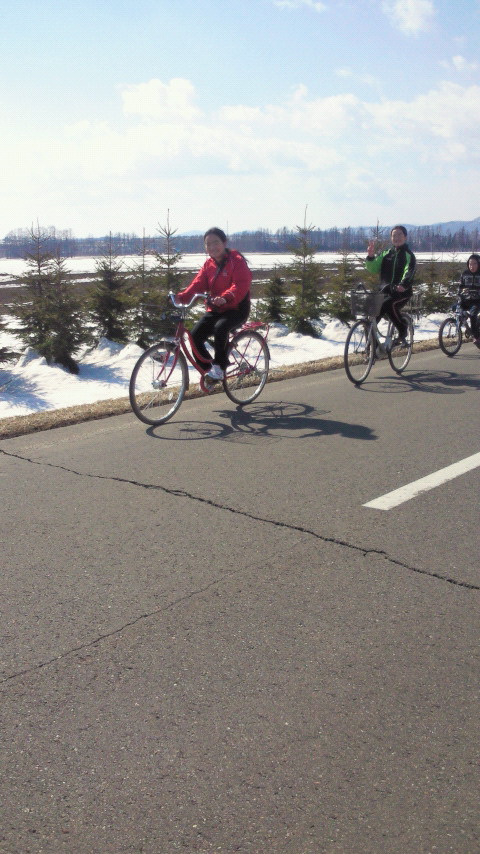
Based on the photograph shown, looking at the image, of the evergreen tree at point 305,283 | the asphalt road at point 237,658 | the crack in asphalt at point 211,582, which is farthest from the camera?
the evergreen tree at point 305,283

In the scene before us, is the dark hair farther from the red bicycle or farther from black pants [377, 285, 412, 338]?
black pants [377, 285, 412, 338]

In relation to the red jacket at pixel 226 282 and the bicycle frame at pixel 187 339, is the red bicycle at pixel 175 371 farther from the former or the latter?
the red jacket at pixel 226 282

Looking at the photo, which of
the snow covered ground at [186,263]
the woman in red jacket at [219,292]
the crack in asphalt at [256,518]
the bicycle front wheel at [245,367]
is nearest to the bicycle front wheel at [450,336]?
the snow covered ground at [186,263]

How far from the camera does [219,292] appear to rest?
7.86 meters

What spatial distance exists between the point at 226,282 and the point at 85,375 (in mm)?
6291

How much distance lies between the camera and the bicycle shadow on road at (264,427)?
693 centimetres

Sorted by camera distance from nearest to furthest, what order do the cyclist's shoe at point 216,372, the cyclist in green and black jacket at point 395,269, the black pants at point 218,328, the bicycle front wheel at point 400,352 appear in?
1. the black pants at point 218,328
2. the cyclist's shoe at point 216,372
3. the cyclist in green and black jacket at point 395,269
4. the bicycle front wheel at point 400,352

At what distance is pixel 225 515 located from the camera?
4770mm

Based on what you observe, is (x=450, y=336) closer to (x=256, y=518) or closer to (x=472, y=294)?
(x=472, y=294)

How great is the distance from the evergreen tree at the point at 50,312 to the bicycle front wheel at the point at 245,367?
20.5 ft

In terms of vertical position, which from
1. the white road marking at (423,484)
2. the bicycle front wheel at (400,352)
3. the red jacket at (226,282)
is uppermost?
the red jacket at (226,282)

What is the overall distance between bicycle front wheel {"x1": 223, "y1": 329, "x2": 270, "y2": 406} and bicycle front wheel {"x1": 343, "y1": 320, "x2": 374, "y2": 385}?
59.9 inches

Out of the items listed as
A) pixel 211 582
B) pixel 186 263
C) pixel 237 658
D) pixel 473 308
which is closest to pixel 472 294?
pixel 473 308

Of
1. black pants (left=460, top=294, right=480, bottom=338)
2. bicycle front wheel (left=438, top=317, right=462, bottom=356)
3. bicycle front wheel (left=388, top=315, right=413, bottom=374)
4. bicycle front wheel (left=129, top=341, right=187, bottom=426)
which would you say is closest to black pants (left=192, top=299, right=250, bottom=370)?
bicycle front wheel (left=129, top=341, right=187, bottom=426)
